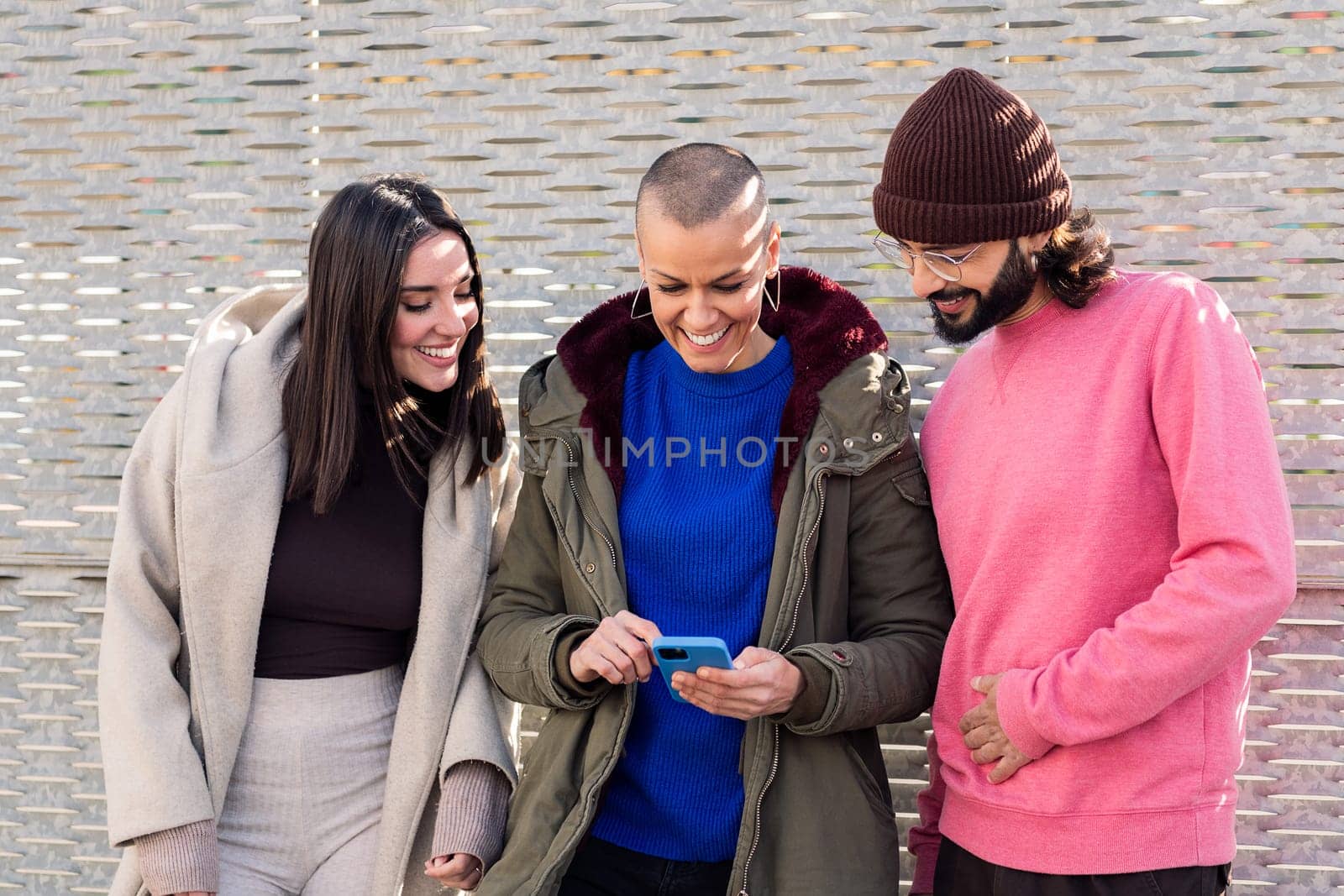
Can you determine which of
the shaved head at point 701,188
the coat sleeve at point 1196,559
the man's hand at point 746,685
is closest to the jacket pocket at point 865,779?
the man's hand at point 746,685

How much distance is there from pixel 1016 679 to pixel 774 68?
65.8 inches

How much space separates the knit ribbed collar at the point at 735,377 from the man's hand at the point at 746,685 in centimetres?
63

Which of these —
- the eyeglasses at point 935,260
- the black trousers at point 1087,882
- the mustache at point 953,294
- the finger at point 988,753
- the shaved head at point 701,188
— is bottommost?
the black trousers at point 1087,882

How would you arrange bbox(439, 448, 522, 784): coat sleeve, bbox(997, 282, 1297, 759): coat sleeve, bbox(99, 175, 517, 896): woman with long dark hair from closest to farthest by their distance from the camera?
bbox(997, 282, 1297, 759): coat sleeve, bbox(99, 175, 517, 896): woman with long dark hair, bbox(439, 448, 522, 784): coat sleeve

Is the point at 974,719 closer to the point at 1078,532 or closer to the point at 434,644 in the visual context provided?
the point at 1078,532

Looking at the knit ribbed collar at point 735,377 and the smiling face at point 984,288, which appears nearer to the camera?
the smiling face at point 984,288

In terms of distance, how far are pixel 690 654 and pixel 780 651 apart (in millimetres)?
345

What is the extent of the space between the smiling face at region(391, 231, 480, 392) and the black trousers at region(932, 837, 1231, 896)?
1547mm

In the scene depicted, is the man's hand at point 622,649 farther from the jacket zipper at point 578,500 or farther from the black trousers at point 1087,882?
the black trousers at point 1087,882

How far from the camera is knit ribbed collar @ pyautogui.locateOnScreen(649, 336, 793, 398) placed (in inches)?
105

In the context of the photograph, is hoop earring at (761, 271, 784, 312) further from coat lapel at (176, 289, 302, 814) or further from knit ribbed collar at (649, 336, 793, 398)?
coat lapel at (176, 289, 302, 814)

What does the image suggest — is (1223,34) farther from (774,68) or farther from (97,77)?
(97,77)

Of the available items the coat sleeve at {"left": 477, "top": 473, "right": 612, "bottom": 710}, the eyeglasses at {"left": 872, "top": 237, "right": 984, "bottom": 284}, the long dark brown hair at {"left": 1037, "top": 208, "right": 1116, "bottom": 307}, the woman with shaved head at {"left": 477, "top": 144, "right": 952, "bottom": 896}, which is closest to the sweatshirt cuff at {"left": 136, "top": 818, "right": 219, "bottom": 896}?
the woman with shaved head at {"left": 477, "top": 144, "right": 952, "bottom": 896}

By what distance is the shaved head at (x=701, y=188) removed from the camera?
97.7 inches
